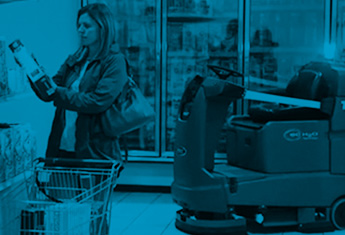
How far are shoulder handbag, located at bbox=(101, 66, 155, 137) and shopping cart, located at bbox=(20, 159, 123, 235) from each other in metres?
0.49

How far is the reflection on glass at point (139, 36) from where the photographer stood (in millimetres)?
5480

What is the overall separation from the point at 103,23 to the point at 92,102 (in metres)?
0.40

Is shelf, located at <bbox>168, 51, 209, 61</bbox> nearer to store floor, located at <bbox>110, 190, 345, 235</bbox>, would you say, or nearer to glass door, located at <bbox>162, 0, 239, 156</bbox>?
glass door, located at <bbox>162, 0, 239, 156</bbox>

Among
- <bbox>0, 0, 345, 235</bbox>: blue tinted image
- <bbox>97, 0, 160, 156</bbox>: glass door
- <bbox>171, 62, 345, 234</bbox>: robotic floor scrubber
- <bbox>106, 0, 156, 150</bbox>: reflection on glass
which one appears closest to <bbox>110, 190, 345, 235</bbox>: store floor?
<bbox>0, 0, 345, 235</bbox>: blue tinted image

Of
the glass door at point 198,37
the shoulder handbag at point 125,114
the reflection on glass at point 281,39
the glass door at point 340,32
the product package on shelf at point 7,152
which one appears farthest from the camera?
the glass door at point 198,37

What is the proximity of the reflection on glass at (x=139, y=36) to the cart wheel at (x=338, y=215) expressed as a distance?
2.06 metres

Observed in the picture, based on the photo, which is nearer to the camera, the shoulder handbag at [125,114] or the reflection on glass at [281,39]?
the shoulder handbag at [125,114]

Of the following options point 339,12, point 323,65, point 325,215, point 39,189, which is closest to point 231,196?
point 325,215

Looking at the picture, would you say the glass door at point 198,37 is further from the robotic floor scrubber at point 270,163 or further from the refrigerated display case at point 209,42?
the robotic floor scrubber at point 270,163

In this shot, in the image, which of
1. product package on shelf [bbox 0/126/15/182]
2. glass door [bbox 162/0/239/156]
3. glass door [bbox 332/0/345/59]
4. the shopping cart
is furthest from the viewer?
glass door [bbox 162/0/239/156]

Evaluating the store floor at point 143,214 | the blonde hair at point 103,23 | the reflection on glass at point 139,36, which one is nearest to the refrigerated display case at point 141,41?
the reflection on glass at point 139,36

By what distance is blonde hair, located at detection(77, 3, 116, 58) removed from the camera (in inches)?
118

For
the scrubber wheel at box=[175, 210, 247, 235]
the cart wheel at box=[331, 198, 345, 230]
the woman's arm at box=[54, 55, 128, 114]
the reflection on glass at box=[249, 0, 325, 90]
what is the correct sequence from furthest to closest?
the reflection on glass at box=[249, 0, 325, 90], the cart wheel at box=[331, 198, 345, 230], the scrubber wheel at box=[175, 210, 247, 235], the woman's arm at box=[54, 55, 128, 114]

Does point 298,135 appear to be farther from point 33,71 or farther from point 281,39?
point 33,71
